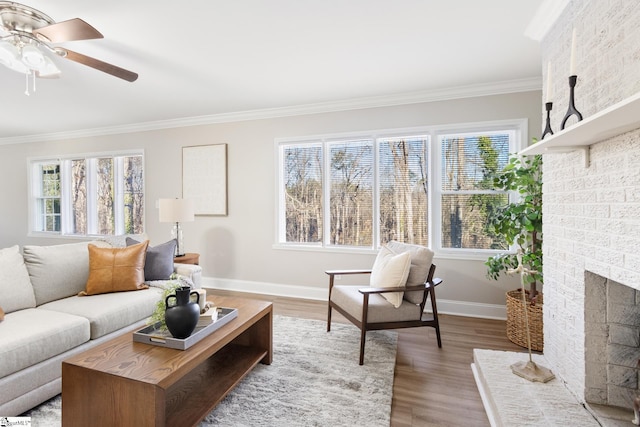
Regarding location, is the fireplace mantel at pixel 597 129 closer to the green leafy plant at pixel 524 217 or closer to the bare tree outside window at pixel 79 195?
the green leafy plant at pixel 524 217

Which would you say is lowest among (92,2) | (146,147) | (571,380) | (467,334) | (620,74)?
(467,334)

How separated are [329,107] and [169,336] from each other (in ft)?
10.0

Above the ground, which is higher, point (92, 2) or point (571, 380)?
point (92, 2)

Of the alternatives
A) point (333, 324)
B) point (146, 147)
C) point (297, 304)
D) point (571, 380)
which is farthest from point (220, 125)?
point (571, 380)

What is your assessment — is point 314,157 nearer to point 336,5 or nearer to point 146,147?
point 336,5

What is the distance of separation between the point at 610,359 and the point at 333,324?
2.04 meters

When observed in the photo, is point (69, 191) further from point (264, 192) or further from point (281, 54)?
point (281, 54)

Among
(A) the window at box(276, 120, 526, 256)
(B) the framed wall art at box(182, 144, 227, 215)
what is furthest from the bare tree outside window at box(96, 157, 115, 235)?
(A) the window at box(276, 120, 526, 256)

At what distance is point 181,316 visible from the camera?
5.26 feet

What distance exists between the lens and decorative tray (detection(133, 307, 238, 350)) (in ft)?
5.20

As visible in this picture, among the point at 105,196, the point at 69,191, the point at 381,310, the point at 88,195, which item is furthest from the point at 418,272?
the point at 69,191

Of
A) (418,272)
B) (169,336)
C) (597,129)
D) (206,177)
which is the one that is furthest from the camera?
(206,177)

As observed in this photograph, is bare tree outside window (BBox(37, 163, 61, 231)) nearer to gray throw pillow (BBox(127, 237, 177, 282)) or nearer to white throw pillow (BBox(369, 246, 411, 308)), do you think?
gray throw pillow (BBox(127, 237, 177, 282))

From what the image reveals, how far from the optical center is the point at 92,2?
1881 millimetres
